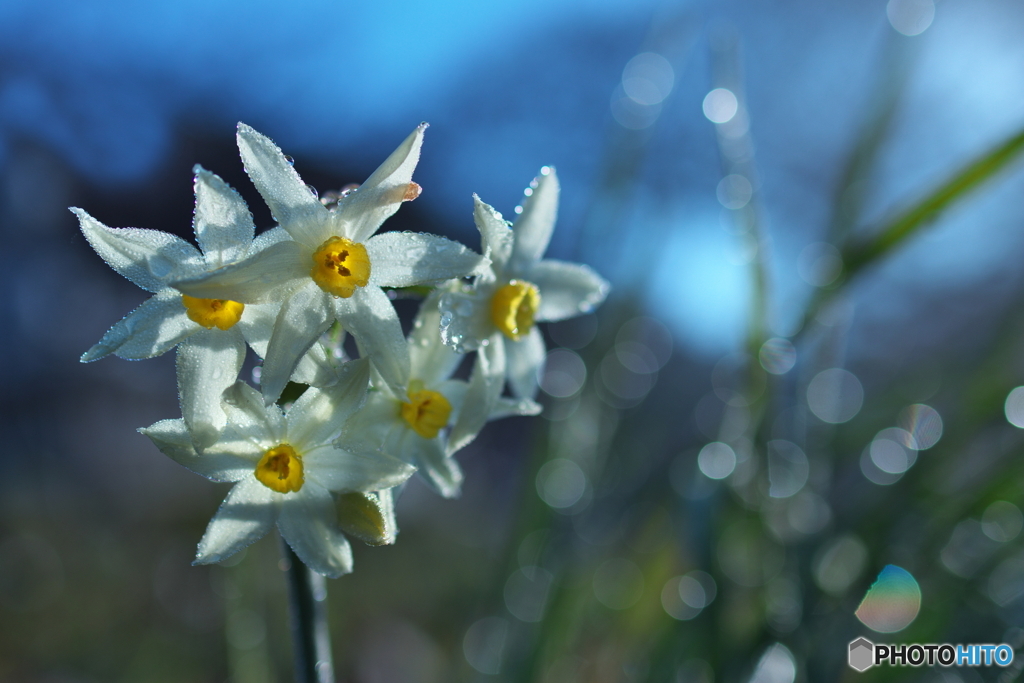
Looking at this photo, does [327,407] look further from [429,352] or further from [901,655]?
[901,655]

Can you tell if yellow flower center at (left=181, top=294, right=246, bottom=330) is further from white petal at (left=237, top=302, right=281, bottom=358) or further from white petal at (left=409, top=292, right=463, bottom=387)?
white petal at (left=409, top=292, right=463, bottom=387)

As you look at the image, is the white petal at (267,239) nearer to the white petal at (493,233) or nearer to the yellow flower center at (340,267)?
the yellow flower center at (340,267)

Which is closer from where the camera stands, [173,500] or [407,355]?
[407,355]

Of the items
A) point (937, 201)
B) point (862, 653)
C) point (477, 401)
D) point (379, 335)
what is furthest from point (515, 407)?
point (862, 653)

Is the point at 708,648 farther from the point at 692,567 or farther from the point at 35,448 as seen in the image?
the point at 35,448

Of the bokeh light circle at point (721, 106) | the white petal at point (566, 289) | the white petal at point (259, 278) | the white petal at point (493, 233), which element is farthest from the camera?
the bokeh light circle at point (721, 106)

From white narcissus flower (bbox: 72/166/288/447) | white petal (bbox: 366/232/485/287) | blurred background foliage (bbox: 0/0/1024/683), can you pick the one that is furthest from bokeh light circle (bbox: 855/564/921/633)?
white narcissus flower (bbox: 72/166/288/447)

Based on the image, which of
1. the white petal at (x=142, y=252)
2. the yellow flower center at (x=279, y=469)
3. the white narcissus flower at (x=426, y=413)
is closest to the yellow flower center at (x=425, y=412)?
the white narcissus flower at (x=426, y=413)

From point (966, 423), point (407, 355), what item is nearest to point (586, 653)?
point (966, 423)
